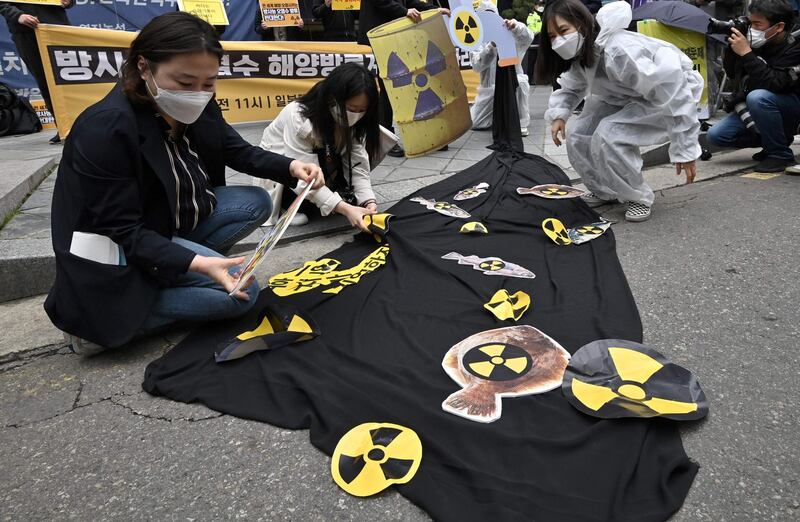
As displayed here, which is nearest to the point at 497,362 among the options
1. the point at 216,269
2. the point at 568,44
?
the point at 216,269

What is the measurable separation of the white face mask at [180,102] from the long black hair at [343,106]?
35.0 inches

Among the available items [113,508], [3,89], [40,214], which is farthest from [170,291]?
[3,89]

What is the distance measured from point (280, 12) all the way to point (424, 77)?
405 cm

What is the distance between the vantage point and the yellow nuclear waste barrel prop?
381cm

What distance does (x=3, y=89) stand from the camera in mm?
5918

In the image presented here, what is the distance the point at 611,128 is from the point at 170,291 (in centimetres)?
244

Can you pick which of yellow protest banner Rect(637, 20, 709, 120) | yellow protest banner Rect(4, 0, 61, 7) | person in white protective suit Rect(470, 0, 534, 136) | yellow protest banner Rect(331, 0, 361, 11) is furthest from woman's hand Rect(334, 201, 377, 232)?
yellow protest banner Rect(331, 0, 361, 11)

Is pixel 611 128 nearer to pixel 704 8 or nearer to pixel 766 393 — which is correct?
pixel 766 393

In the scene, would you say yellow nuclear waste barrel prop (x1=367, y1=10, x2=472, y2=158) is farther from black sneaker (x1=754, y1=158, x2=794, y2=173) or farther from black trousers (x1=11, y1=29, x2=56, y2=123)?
black trousers (x1=11, y1=29, x2=56, y2=123)

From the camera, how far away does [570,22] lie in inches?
108

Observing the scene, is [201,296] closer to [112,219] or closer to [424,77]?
[112,219]

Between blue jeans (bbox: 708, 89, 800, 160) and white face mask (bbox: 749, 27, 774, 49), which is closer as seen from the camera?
white face mask (bbox: 749, 27, 774, 49)

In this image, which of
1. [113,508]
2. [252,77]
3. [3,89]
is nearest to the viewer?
[113,508]

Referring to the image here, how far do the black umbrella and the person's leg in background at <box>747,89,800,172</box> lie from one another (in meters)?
1.47
